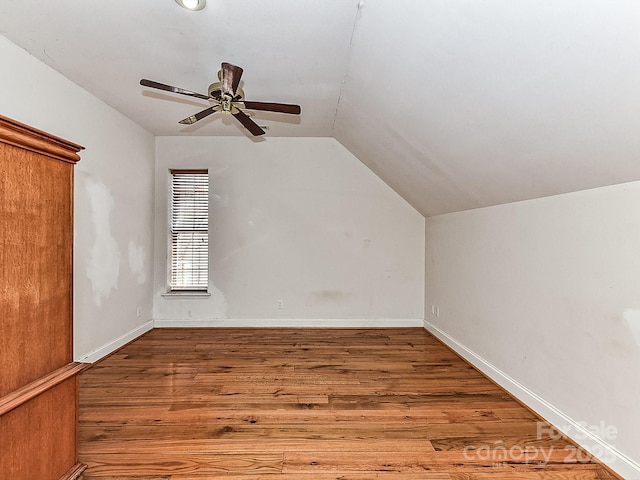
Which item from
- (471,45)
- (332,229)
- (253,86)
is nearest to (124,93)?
(253,86)

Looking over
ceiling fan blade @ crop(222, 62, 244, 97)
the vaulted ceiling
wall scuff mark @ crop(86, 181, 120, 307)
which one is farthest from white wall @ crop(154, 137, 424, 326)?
ceiling fan blade @ crop(222, 62, 244, 97)

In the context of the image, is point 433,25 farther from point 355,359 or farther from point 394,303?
point 394,303

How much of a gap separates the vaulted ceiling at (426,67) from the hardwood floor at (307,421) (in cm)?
168

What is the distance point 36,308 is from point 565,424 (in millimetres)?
3080

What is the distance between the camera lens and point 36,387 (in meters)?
1.37

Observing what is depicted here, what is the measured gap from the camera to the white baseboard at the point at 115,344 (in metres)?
3.26

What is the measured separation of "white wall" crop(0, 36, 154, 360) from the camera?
2.57 metres

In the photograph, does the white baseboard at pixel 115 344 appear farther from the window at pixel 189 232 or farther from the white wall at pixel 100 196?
the window at pixel 189 232

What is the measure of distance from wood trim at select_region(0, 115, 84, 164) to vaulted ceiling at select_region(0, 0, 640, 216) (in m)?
1.04

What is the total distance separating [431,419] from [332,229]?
2.82 metres

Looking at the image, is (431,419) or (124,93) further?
(124,93)

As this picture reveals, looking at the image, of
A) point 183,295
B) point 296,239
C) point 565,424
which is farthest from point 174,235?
point 565,424

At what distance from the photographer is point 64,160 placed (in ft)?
5.11

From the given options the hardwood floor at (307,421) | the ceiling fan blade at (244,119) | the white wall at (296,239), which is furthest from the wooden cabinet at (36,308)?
the white wall at (296,239)
